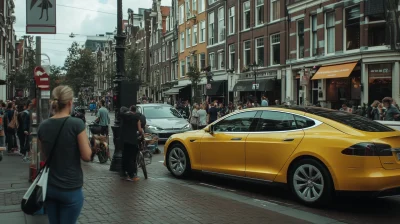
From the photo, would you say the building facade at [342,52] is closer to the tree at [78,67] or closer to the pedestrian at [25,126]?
Result: the pedestrian at [25,126]

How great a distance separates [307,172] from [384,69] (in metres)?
17.6

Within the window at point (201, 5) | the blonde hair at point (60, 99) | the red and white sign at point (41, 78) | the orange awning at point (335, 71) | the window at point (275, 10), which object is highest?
the window at point (201, 5)

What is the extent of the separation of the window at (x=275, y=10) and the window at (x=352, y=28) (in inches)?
289

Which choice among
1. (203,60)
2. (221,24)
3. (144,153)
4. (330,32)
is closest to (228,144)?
(144,153)

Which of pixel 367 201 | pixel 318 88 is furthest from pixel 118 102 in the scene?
pixel 318 88

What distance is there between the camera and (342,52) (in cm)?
2462

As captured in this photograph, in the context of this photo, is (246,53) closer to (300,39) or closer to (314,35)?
(300,39)

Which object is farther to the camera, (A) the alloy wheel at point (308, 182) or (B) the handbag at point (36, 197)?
(A) the alloy wheel at point (308, 182)

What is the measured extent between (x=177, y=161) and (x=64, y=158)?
5.75 m

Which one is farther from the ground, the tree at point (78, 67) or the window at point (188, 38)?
the window at point (188, 38)

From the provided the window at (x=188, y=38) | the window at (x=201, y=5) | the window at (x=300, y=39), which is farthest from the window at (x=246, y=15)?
the window at (x=188, y=38)

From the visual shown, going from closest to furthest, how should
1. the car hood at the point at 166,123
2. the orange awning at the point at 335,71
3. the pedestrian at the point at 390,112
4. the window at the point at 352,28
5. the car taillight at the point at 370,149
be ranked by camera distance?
the car taillight at the point at 370,149 → the pedestrian at the point at 390,112 → the car hood at the point at 166,123 → the orange awning at the point at 335,71 → the window at the point at 352,28

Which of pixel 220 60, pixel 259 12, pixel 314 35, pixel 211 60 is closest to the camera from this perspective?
pixel 314 35

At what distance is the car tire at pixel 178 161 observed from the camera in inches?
355
